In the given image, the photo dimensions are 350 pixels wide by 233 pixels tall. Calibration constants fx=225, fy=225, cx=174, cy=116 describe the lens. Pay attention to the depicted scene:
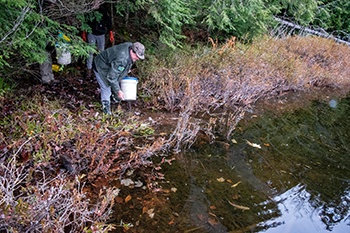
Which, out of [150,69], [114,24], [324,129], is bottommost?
[324,129]

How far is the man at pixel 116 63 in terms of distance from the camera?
12.2 ft

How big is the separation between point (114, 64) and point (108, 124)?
1145 mm

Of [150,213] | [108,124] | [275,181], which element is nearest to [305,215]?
[275,181]

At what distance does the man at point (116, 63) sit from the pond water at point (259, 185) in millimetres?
1754

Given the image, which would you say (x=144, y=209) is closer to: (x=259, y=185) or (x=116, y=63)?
(x=259, y=185)

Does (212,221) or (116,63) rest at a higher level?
(116,63)

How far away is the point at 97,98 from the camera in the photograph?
4.80 metres

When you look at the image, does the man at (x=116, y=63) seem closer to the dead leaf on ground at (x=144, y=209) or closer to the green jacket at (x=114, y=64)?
the green jacket at (x=114, y=64)

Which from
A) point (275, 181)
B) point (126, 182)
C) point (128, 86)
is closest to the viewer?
point (126, 182)

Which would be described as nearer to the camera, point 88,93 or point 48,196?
point 48,196

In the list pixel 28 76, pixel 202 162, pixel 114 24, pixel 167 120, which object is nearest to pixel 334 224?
pixel 202 162

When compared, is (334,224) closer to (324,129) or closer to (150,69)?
(324,129)

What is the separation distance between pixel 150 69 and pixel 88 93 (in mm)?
1469

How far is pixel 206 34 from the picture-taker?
7.88 metres
